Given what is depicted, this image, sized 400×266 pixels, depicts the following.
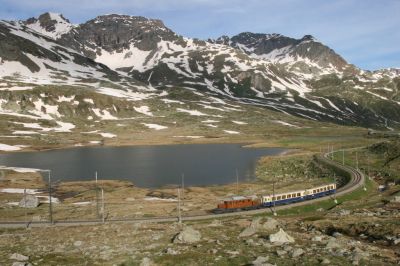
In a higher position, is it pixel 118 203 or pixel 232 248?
pixel 232 248

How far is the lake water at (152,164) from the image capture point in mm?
126681

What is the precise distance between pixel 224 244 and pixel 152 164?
112090 millimetres

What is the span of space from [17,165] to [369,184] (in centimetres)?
11609

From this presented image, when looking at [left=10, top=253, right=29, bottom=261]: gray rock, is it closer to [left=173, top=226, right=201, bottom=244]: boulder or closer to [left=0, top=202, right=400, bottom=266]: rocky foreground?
[left=0, top=202, right=400, bottom=266]: rocky foreground

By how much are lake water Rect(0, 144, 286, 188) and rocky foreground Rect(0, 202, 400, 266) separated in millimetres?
60192

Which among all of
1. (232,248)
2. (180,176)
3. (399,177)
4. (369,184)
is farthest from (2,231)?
(399,177)

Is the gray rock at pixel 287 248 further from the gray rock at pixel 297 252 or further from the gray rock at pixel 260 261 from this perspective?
the gray rock at pixel 260 261

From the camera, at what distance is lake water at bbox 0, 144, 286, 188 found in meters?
127

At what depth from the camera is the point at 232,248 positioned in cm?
4147

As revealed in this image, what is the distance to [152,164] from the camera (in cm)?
15450

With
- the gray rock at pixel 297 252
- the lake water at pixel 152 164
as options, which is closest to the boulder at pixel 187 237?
the gray rock at pixel 297 252

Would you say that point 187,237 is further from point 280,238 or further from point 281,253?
point 281,253

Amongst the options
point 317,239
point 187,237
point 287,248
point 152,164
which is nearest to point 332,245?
point 287,248

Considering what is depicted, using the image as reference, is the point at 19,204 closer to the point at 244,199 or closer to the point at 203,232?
the point at 244,199
